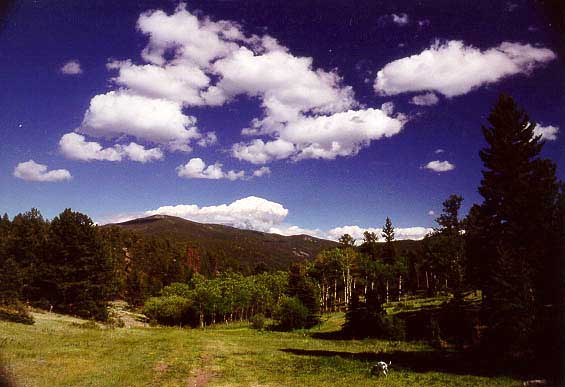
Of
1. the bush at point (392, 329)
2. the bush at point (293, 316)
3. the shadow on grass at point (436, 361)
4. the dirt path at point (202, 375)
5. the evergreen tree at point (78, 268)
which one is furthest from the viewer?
the bush at point (293, 316)

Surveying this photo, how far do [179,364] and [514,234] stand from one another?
29.2m

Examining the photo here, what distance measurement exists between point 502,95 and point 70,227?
7081 centimetres

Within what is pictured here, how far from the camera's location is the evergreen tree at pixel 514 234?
24047 millimetres

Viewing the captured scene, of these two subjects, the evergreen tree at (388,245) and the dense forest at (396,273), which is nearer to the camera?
the dense forest at (396,273)

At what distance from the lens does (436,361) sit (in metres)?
29.6

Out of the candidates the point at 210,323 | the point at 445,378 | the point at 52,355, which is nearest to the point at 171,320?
the point at 210,323

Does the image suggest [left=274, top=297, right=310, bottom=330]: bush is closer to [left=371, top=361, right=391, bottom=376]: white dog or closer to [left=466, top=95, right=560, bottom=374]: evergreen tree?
[left=466, top=95, right=560, bottom=374]: evergreen tree

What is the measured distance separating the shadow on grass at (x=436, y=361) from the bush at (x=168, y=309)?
52.3 metres

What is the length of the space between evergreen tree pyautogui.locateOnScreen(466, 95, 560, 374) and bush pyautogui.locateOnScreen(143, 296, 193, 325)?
68.1 metres

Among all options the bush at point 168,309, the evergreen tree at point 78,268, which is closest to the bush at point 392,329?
the evergreen tree at point 78,268

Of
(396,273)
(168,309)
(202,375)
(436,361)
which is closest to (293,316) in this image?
(168,309)

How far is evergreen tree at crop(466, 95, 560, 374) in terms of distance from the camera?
24047 mm

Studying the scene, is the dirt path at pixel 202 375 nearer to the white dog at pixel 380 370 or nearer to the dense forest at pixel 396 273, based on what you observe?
the white dog at pixel 380 370

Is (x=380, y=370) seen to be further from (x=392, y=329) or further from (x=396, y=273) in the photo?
(x=396, y=273)
